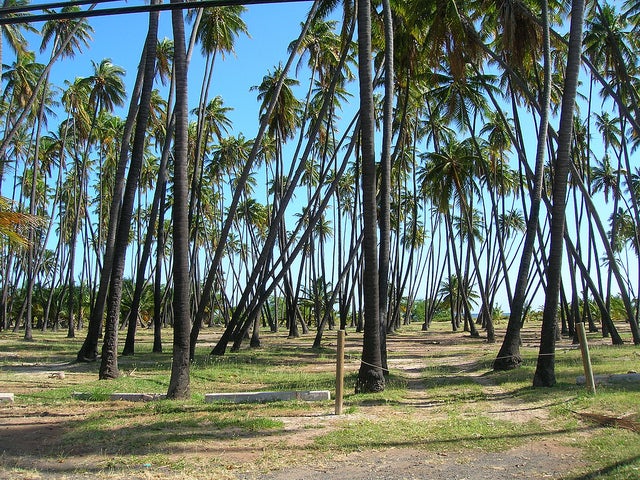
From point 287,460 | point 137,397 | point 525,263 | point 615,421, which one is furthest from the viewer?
point 525,263

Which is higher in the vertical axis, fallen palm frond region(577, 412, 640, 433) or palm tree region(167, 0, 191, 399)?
palm tree region(167, 0, 191, 399)

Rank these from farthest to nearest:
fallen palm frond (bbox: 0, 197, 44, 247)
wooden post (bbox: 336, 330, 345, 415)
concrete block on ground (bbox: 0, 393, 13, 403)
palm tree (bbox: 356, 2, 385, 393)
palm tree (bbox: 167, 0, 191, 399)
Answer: palm tree (bbox: 356, 2, 385, 393) < palm tree (bbox: 167, 0, 191, 399) < concrete block on ground (bbox: 0, 393, 13, 403) < fallen palm frond (bbox: 0, 197, 44, 247) < wooden post (bbox: 336, 330, 345, 415)

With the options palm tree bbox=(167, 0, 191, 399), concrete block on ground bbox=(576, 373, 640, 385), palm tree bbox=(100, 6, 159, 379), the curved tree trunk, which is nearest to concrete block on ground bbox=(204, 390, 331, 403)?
palm tree bbox=(167, 0, 191, 399)

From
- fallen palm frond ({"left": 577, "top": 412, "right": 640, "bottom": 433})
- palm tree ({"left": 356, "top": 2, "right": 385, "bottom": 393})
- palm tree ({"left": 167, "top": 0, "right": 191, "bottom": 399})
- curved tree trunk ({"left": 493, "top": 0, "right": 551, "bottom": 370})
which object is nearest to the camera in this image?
fallen palm frond ({"left": 577, "top": 412, "right": 640, "bottom": 433})

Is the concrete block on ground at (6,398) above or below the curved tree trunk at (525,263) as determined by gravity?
below

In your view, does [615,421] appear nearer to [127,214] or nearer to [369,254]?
[369,254]

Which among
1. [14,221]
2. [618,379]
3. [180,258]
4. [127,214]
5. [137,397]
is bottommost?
[137,397]

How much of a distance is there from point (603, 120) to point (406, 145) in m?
11.9

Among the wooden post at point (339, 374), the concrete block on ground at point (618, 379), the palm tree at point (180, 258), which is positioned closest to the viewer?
the wooden post at point (339, 374)

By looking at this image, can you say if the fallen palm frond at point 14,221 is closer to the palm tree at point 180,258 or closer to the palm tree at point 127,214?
the palm tree at point 180,258

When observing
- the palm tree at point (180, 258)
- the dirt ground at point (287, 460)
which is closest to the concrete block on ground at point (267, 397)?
the palm tree at point (180, 258)

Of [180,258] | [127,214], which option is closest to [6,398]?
[180,258]

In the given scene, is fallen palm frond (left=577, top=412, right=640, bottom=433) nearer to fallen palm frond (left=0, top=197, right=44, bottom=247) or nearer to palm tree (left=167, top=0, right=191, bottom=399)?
palm tree (left=167, top=0, right=191, bottom=399)

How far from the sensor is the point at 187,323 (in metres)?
10.8
